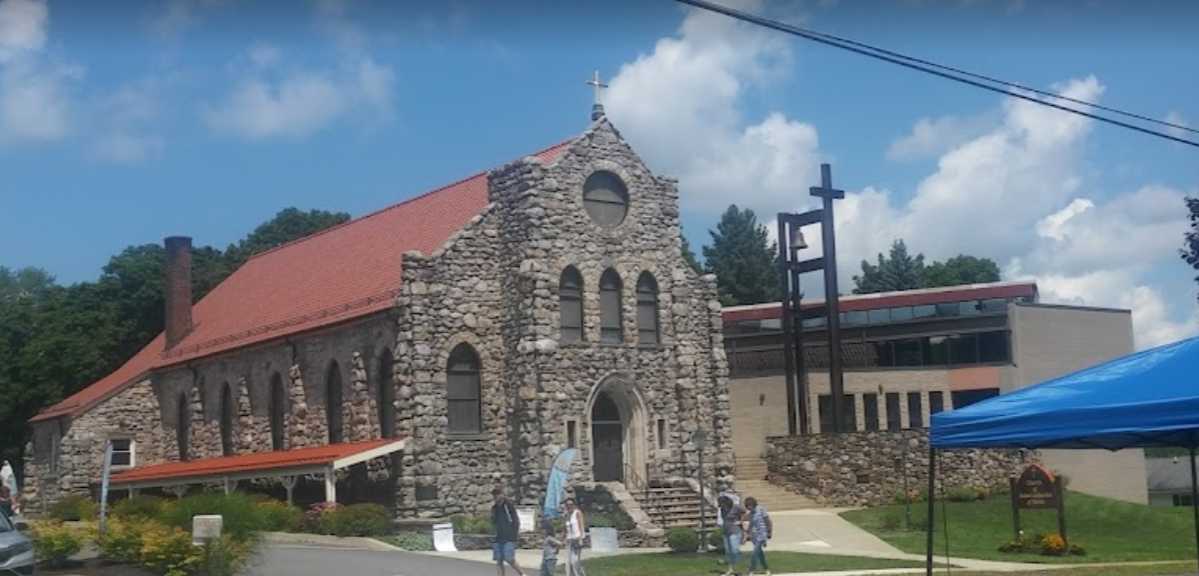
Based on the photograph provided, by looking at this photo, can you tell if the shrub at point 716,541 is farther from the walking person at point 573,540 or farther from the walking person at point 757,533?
the walking person at point 573,540

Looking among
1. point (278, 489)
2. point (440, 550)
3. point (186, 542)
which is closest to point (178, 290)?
point (278, 489)

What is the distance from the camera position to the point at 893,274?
93812 millimetres

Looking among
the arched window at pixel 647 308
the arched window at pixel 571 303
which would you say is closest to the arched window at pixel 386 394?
the arched window at pixel 571 303

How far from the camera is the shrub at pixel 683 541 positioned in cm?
2906

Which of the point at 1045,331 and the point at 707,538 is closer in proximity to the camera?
the point at 707,538

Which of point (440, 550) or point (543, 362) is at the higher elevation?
point (543, 362)

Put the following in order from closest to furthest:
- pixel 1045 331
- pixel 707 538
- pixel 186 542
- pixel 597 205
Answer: pixel 186 542 → pixel 707 538 → pixel 597 205 → pixel 1045 331

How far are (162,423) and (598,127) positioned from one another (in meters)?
21.4

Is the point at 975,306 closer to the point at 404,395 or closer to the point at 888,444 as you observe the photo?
the point at 888,444

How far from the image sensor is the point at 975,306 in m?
48.2

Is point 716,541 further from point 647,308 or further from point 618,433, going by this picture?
point 647,308

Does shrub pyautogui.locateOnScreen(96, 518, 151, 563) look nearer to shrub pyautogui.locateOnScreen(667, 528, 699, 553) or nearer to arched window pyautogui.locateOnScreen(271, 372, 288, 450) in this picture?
shrub pyautogui.locateOnScreen(667, 528, 699, 553)

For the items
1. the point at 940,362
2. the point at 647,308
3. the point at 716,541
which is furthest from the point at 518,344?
the point at 940,362

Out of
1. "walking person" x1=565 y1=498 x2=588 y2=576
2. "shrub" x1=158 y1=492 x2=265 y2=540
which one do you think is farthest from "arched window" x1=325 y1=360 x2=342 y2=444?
"walking person" x1=565 y1=498 x2=588 y2=576
